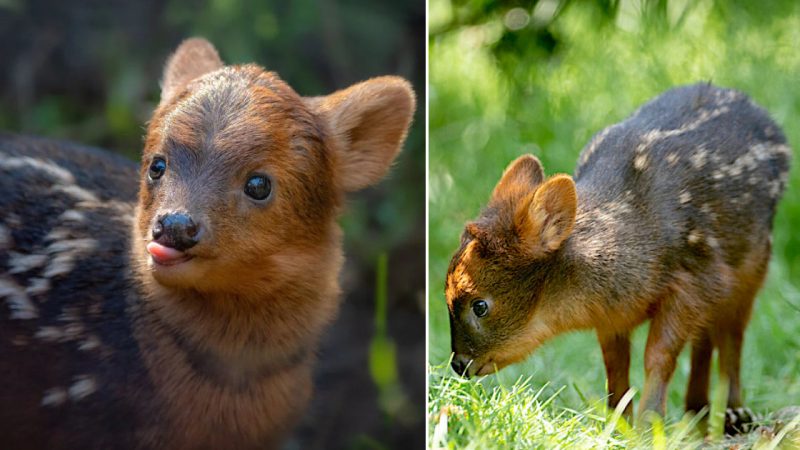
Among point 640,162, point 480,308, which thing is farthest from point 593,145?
point 480,308

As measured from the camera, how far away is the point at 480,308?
6.73 ft

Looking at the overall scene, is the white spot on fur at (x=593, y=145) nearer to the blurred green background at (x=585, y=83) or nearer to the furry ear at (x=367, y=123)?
the blurred green background at (x=585, y=83)

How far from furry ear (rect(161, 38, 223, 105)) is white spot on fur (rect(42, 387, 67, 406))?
56cm

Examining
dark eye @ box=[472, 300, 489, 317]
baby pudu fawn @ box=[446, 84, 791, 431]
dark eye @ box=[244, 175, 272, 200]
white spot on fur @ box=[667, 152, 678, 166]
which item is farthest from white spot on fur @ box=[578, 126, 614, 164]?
dark eye @ box=[244, 175, 272, 200]

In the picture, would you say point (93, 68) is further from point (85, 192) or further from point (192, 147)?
point (192, 147)

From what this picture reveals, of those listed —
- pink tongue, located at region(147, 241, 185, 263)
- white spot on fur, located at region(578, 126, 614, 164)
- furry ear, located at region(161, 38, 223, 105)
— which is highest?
furry ear, located at region(161, 38, 223, 105)

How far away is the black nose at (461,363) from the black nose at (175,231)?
60 centimetres

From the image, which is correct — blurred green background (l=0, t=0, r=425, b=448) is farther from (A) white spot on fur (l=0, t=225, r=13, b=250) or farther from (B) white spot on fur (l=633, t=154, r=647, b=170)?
(B) white spot on fur (l=633, t=154, r=647, b=170)

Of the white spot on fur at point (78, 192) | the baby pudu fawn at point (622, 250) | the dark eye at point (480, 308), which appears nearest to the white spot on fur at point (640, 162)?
the baby pudu fawn at point (622, 250)

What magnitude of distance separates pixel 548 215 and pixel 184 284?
2.18ft

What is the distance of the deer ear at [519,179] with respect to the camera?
206 cm

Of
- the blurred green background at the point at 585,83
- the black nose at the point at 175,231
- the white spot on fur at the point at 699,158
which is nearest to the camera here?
the black nose at the point at 175,231

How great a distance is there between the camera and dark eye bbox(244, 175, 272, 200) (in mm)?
1876

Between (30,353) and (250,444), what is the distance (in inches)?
17.3
